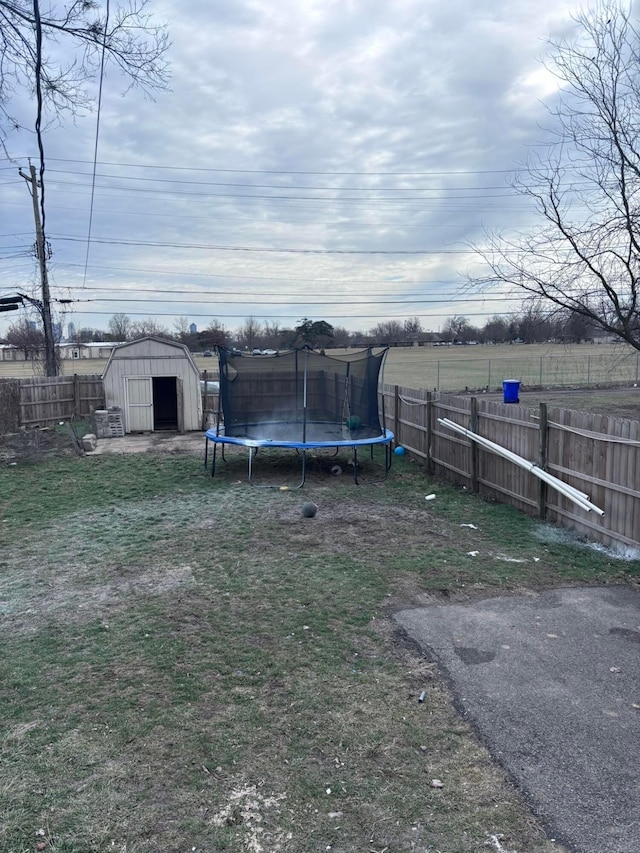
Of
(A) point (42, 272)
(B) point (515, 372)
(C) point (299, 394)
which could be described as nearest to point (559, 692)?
(C) point (299, 394)

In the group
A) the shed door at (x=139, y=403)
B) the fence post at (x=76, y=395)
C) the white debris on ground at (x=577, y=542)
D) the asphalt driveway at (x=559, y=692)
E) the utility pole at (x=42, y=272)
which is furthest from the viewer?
the utility pole at (x=42, y=272)

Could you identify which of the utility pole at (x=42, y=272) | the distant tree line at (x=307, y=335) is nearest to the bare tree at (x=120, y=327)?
the distant tree line at (x=307, y=335)

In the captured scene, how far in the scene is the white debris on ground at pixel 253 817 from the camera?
2256 millimetres

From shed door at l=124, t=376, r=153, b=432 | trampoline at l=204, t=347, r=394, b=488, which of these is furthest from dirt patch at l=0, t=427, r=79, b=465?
trampoline at l=204, t=347, r=394, b=488

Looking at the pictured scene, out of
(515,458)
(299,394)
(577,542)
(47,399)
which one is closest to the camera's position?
(577,542)

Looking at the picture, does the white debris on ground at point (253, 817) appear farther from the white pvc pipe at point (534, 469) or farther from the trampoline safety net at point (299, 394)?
the trampoline safety net at point (299, 394)

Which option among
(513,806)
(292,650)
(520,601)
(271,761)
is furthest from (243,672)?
(520,601)

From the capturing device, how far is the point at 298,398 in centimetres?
1095

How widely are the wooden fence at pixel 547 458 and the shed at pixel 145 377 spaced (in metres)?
6.97

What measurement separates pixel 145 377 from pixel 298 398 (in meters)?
5.60

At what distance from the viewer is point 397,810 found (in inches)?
95.3

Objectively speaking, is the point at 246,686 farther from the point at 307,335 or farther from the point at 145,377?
the point at 307,335

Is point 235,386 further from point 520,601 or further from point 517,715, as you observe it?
point 517,715

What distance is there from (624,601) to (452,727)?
2371 millimetres
